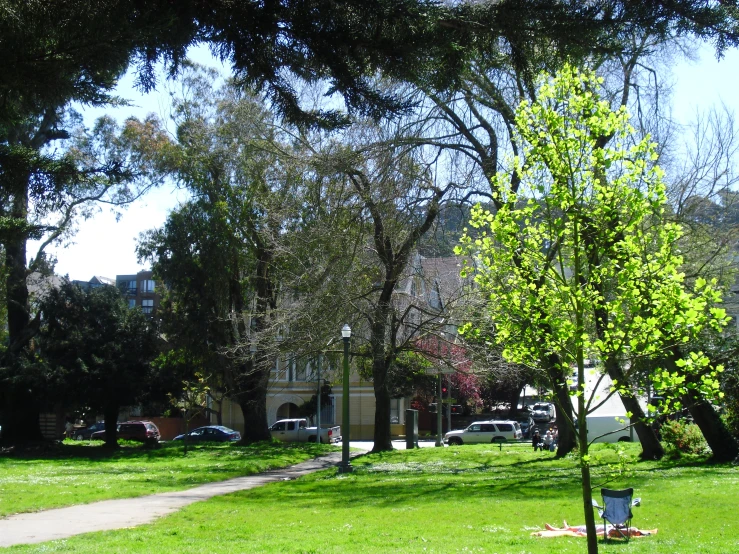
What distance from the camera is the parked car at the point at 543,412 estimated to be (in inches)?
2513

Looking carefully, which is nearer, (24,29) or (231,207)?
(24,29)

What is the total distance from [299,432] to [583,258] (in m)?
43.1

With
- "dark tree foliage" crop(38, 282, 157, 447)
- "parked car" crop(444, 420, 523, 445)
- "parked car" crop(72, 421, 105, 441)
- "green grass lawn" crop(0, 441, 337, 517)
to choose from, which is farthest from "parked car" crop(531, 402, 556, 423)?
"dark tree foliage" crop(38, 282, 157, 447)

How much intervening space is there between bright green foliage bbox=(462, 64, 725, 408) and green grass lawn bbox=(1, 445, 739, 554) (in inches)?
55.5

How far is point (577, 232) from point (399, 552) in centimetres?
472

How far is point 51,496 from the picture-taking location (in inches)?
658

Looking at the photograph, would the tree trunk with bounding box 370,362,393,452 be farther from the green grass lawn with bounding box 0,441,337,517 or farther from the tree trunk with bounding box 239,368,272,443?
the tree trunk with bounding box 239,368,272,443

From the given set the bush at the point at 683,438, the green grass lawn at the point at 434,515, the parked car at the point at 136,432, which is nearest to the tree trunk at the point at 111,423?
the parked car at the point at 136,432

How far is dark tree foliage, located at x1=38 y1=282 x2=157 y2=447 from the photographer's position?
3562 cm

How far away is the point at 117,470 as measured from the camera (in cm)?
2503

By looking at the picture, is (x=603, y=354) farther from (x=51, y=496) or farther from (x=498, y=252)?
(x=51, y=496)

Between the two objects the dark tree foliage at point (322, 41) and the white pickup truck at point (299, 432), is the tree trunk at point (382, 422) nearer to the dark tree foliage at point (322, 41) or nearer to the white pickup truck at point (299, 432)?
the white pickup truck at point (299, 432)

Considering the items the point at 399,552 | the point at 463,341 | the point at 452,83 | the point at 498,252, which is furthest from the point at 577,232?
the point at 463,341

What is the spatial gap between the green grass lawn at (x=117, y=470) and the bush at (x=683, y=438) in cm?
1309
